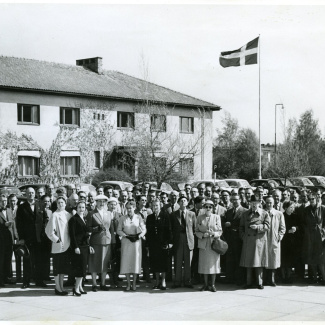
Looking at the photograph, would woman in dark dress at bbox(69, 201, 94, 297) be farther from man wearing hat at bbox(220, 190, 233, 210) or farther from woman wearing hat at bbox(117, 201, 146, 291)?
man wearing hat at bbox(220, 190, 233, 210)

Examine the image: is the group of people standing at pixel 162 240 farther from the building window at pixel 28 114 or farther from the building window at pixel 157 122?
the building window at pixel 157 122

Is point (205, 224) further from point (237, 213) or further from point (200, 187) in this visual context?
point (200, 187)

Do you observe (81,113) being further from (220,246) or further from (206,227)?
(220,246)

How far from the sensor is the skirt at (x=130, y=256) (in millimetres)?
11320

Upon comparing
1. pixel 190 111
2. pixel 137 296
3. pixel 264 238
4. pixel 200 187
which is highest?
pixel 190 111

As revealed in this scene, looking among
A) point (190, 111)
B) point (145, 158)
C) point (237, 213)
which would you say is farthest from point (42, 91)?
point (237, 213)

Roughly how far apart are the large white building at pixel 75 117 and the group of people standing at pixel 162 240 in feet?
67.9

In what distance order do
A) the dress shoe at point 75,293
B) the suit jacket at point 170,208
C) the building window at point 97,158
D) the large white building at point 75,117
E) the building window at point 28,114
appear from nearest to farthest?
the dress shoe at point 75,293 < the suit jacket at point 170,208 < the large white building at point 75,117 < the building window at point 28,114 < the building window at point 97,158

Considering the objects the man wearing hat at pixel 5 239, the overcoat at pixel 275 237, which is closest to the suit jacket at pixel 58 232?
the man wearing hat at pixel 5 239

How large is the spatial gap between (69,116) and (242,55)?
45.8 feet

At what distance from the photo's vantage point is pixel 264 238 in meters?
11.6

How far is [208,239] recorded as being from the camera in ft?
37.1
